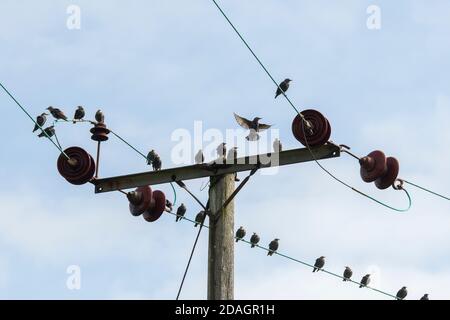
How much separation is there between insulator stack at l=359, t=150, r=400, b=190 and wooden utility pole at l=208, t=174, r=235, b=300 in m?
1.92

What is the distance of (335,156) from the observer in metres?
14.1

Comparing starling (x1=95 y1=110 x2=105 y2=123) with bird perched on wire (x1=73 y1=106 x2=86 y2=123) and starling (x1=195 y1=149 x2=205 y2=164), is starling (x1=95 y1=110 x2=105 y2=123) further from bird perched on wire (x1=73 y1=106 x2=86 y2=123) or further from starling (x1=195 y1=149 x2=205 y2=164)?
starling (x1=195 y1=149 x2=205 y2=164)

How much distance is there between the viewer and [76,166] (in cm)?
1573

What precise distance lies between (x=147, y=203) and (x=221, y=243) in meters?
2.36

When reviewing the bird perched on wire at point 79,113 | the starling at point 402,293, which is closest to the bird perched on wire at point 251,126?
the bird perched on wire at point 79,113

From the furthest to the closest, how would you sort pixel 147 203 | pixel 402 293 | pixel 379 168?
pixel 402 293, pixel 147 203, pixel 379 168

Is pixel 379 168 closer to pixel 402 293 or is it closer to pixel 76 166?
pixel 76 166

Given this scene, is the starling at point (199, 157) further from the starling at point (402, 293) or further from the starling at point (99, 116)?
the starling at point (402, 293)

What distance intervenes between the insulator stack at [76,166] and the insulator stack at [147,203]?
637mm

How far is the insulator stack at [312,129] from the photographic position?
14073mm

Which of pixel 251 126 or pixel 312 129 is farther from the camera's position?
pixel 251 126

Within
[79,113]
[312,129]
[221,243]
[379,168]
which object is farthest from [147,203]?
[79,113]

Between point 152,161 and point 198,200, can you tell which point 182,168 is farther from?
point 152,161
